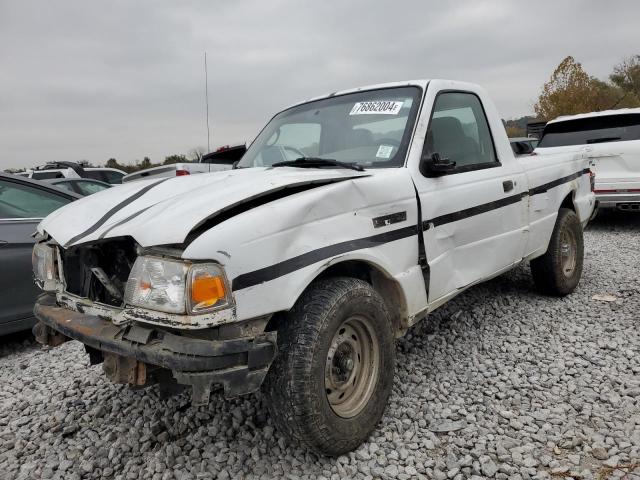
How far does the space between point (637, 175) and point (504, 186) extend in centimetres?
495

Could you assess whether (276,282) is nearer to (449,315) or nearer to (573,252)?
(449,315)

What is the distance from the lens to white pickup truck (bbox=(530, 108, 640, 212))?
714cm

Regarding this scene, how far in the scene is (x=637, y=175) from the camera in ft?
23.3

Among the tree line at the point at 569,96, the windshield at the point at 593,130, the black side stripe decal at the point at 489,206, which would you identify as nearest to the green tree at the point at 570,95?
the tree line at the point at 569,96

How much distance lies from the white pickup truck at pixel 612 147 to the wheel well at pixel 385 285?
5.55m

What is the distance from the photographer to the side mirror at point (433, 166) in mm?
2801

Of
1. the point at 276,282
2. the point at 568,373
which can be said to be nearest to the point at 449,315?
the point at 568,373

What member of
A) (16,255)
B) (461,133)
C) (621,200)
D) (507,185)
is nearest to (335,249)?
(461,133)

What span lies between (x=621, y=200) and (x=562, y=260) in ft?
12.0

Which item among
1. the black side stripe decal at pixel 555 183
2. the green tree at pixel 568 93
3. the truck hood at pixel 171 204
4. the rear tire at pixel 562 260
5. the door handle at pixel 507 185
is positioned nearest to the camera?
the truck hood at pixel 171 204

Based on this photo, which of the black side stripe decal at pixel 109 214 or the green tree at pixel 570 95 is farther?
the green tree at pixel 570 95

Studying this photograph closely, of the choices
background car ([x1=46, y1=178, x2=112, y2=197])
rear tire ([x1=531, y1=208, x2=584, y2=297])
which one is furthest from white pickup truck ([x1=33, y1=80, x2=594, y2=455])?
background car ([x1=46, y1=178, x2=112, y2=197])

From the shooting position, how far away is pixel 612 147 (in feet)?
23.9

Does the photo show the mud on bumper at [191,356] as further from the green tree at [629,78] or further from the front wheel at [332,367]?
the green tree at [629,78]
